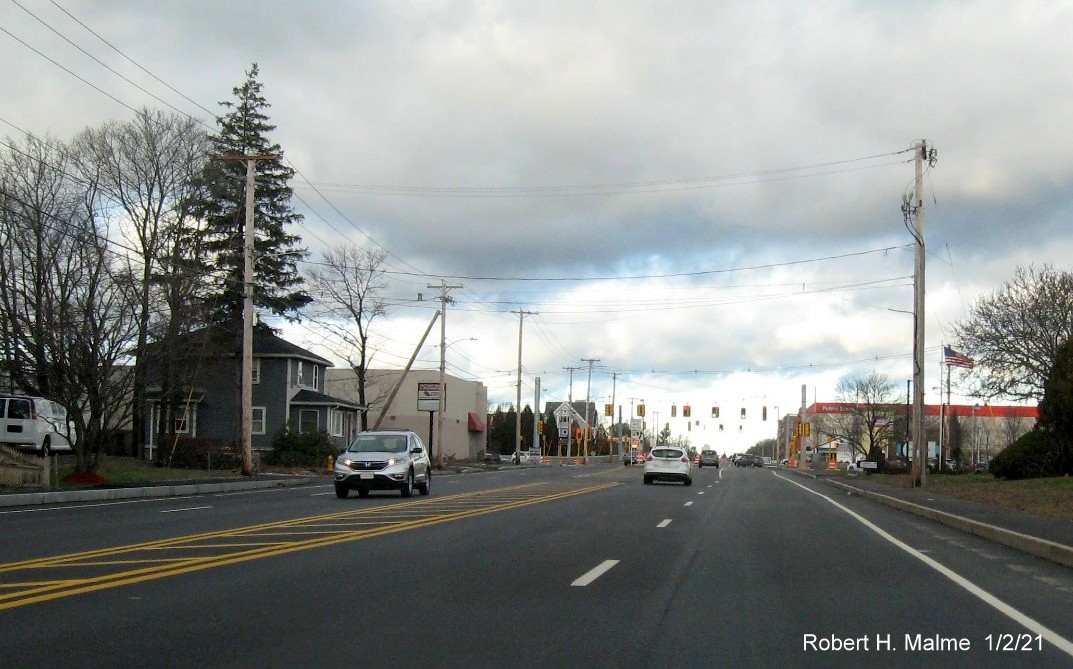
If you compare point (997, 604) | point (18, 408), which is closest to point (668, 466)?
point (18, 408)

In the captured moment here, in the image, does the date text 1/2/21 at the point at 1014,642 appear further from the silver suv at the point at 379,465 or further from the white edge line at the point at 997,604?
the silver suv at the point at 379,465

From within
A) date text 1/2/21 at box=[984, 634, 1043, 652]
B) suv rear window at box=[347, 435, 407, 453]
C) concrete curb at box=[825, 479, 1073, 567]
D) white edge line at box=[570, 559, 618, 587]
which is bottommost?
concrete curb at box=[825, 479, 1073, 567]

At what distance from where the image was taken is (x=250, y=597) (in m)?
9.84

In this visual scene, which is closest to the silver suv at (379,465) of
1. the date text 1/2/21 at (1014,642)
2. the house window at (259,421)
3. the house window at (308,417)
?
the date text 1/2/21 at (1014,642)

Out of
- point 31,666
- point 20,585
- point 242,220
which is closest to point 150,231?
point 242,220

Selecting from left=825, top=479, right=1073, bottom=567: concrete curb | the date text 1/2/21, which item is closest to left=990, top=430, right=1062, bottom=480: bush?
left=825, top=479, right=1073, bottom=567: concrete curb

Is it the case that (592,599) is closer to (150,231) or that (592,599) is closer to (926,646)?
(926,646)

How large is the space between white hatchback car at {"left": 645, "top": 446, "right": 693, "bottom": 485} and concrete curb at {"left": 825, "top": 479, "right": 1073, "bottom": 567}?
13.4 meters

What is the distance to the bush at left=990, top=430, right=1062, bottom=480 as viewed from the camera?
39.0 meters

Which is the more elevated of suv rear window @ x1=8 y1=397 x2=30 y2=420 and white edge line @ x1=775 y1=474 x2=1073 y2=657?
suv rear window @ x1=8 y1=397 x2=30 y2=420

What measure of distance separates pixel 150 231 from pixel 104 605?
38145 millimetres

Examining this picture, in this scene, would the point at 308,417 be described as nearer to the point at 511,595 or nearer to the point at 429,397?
the point at 429,397

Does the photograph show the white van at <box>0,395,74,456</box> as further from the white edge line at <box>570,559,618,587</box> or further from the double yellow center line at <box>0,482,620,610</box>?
the white edge line at <box>570,559,618,587</box>

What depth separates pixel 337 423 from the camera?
6519cm
